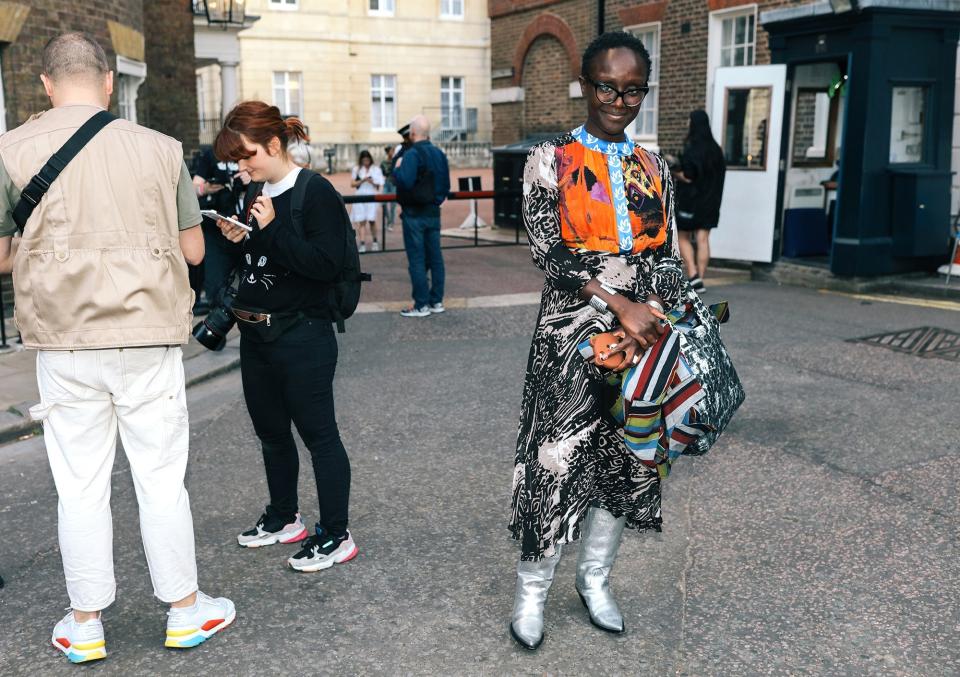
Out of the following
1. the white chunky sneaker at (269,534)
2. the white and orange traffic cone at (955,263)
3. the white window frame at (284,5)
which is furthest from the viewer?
the white window frame at (284,5)

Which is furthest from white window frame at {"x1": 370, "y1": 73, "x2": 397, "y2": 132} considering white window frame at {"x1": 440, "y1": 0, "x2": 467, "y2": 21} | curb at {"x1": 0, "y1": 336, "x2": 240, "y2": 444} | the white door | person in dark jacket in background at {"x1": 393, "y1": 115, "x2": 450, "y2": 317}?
curb at {"x1": 0, "y1": 336, "x2": 240, "y2": 444}

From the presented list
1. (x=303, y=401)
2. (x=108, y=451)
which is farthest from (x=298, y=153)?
(x=108, y=451)

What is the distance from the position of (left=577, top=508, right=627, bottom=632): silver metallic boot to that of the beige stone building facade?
4027 centimetres

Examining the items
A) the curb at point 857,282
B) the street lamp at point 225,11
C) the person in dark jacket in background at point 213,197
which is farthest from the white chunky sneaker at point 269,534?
the street lamp at point 225,11

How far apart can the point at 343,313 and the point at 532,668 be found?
4.99 ft

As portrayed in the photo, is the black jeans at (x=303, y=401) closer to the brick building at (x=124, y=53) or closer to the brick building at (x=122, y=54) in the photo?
the brick building at (x=122, y=54)

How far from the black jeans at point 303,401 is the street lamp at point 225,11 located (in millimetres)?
14790

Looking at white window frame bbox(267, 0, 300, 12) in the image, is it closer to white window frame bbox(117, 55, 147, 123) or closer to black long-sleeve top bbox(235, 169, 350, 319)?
white window frame bbox(117, 55, 147, 123)

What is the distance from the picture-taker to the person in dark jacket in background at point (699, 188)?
393 inches

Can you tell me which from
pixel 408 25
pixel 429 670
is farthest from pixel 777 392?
pixel 408 25

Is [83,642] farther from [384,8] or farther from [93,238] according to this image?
[384,8]

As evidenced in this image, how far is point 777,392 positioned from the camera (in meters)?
6.46

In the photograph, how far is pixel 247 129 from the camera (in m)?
3.49

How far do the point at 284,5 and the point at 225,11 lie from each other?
26.8m
